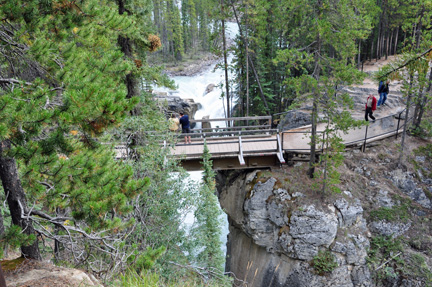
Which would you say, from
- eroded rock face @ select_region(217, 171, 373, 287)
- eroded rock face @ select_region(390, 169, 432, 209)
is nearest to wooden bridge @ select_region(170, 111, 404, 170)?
eroded rock face @ select_region(217, 171, 373, 287)

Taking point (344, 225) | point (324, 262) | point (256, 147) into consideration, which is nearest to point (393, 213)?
point (344, 225)

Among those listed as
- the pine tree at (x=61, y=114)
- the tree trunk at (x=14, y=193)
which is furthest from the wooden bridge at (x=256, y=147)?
the tree trunk at (x=14, y=193)

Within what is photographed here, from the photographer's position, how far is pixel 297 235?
461 inches

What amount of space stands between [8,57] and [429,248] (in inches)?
563

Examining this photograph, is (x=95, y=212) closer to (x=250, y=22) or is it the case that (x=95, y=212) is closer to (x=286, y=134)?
(x=286, y=134)

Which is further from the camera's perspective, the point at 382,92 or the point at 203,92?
the point at 203,92

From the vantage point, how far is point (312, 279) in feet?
37.4

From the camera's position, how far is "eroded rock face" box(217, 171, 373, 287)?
37.7ft

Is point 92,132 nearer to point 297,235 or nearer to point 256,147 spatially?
point 297,235

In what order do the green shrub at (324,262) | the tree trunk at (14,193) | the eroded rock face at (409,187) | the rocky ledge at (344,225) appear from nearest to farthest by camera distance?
the tree trunk at (14,193), the green shrub at (324,262), the rocky ledge at (344,225), the eroded rock face at (409,187)

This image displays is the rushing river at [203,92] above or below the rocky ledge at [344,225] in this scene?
above

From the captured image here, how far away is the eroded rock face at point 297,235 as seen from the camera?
37.7 ft

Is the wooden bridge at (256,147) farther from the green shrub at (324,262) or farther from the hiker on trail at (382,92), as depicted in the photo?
the green shrub at (324,262)

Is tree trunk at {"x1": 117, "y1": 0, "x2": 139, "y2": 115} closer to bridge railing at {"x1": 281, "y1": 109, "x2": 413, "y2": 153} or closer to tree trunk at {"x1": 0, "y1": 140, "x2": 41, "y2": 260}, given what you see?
tree trunk at {"x1": 0, "y1": 140, "x2": 41, "y2": 260}
